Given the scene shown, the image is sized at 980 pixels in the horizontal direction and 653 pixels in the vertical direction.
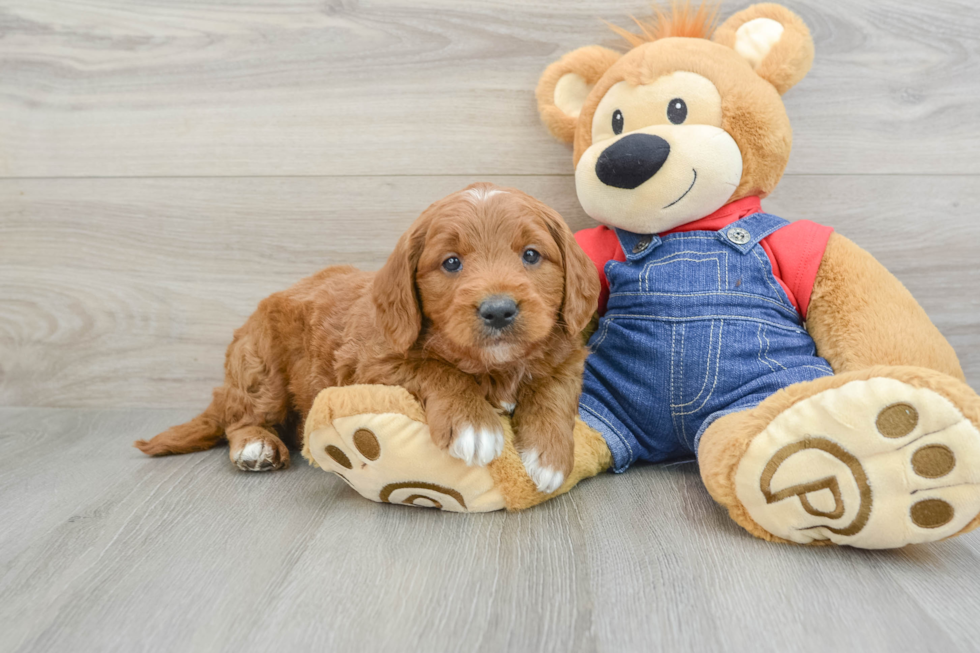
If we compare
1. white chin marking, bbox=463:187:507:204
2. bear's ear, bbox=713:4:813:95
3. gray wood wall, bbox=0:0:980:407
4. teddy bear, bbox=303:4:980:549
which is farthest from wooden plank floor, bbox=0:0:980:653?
white chin marking, bbox=463:187:507:204

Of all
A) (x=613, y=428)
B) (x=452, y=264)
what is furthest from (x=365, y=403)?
(x=613, y=428)

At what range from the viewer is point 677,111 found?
1.52m

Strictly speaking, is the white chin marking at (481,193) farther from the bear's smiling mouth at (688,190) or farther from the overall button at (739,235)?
the overall button at (739,235)

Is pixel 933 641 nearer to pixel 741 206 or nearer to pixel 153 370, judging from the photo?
pixel 741 206

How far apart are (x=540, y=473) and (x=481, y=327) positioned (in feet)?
1.13

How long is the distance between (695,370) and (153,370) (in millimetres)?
1827

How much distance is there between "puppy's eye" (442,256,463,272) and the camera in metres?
1.33

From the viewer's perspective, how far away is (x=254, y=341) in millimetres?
1777

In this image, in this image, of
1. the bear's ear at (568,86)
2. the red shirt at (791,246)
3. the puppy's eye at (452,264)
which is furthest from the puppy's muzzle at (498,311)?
the bear's ear at (568,86)

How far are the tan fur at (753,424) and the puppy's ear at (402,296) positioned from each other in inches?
26.2

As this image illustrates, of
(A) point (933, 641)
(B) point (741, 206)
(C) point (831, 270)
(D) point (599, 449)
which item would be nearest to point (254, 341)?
(D) point (599, 449)

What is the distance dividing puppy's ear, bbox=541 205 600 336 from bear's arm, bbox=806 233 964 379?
0.58m

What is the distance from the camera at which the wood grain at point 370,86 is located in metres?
1.89

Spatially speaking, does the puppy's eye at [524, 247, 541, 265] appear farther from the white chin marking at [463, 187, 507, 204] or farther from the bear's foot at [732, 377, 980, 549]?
the bear's foot at [732, 377, 980, 549]
